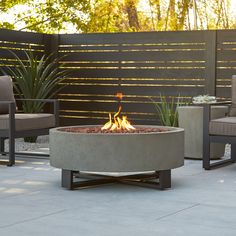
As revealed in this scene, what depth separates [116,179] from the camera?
17.7 ft

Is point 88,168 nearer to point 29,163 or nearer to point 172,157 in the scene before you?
point 172,157

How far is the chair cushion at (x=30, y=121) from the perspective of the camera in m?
6.49

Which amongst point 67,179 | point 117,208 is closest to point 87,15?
point 67,179

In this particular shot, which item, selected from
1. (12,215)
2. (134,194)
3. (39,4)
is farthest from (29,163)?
(39,4)

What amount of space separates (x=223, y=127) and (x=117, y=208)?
81.5 inches

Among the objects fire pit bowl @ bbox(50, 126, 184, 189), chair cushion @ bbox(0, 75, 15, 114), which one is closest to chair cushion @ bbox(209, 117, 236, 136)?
fire pit bowl @ bbox(50, 126, 184, 189)

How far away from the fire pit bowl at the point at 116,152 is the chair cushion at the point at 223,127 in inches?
44.3

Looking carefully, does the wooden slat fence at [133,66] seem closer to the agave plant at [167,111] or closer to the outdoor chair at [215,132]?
the agave plant at [167,111]

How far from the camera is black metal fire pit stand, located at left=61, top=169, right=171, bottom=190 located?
5.10 m

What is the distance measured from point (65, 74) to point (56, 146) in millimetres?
4935

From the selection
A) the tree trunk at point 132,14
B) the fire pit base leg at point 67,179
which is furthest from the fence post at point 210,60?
the tree trunk at point 132,14

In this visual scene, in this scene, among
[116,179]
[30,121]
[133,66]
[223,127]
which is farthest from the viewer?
[133,66]

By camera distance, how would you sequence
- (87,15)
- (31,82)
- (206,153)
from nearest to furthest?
(206,153) → (31,82) → (87,15)

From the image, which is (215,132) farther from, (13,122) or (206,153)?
(13,122)
